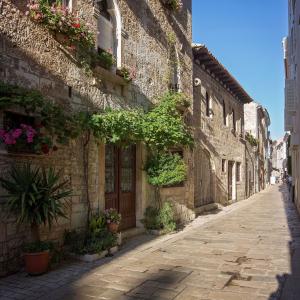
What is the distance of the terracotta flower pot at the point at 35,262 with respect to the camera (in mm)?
5223

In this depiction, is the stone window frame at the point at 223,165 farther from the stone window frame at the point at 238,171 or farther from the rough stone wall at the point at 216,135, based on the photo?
the stone window frame at the point at 238,171

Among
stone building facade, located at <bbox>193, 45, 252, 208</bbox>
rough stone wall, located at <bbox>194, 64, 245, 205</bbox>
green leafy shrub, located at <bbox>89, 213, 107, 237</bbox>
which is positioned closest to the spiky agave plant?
green leafy shrub, located at <bbox>89, 213, 107, 237</bbox>

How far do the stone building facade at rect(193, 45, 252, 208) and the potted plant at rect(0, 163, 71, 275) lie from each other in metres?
8.51

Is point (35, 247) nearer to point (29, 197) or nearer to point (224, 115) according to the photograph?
point (29, 197)

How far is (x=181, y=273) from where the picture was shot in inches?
217

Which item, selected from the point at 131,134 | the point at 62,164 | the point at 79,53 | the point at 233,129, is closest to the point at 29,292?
the point at 62,164

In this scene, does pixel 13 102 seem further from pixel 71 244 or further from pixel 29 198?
pixel 71 244

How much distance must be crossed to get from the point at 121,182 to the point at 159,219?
1390 mm

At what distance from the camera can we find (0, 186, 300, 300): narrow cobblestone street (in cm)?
464

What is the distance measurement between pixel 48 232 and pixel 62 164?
1159 mm

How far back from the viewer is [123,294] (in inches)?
181

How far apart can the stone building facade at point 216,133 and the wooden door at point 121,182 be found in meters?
4.79

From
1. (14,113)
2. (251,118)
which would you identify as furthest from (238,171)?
(14,113)

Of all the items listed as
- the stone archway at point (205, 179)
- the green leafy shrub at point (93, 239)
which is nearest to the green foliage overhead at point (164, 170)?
the green leafy shrub at point (93, 239)
